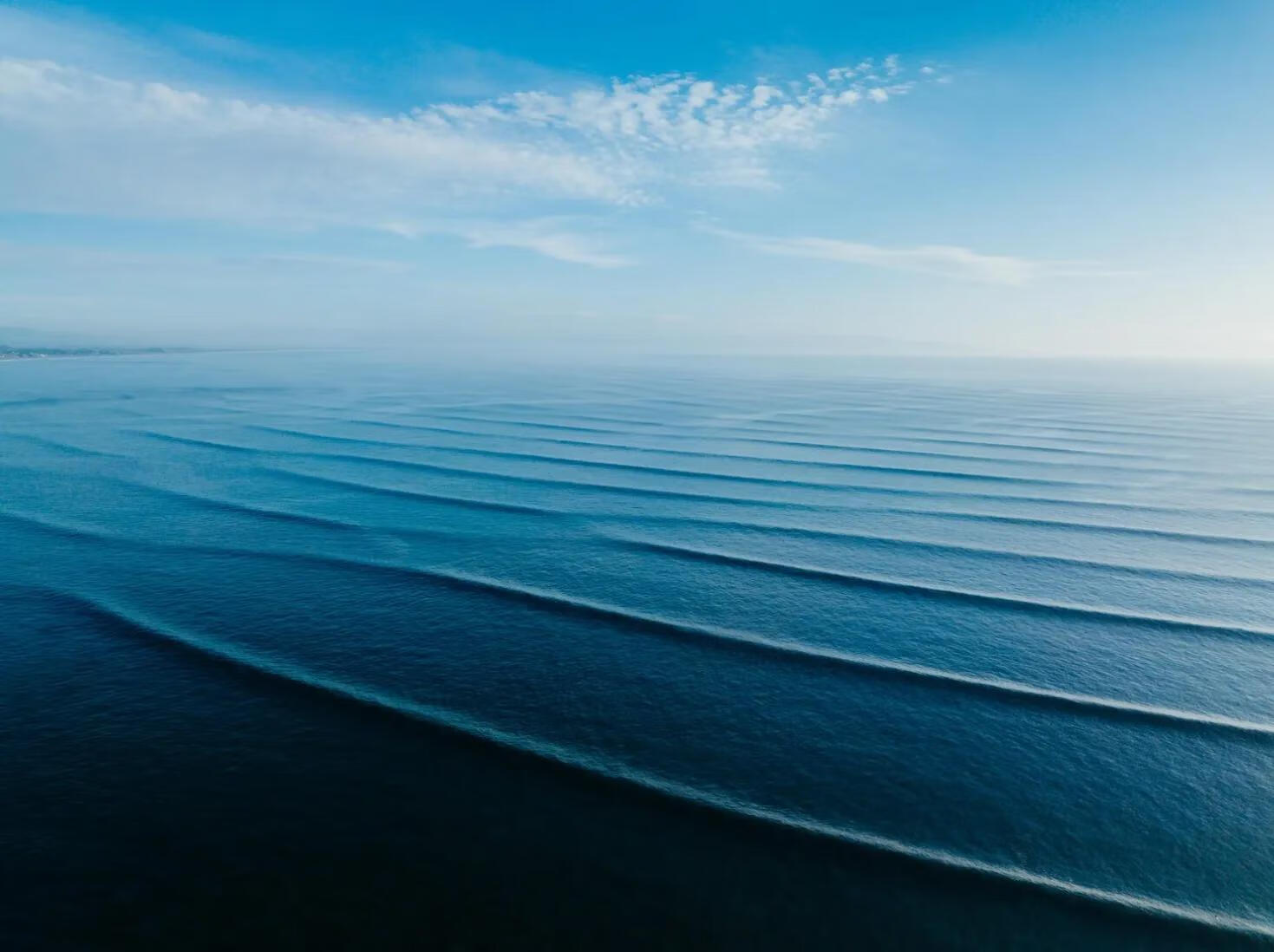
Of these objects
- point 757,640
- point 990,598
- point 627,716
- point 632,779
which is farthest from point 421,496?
point 990,598

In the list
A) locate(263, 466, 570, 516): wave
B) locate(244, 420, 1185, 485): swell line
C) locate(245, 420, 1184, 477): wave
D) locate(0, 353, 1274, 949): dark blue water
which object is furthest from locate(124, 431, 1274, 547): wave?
locate(245, 420, 1184, 477): wave

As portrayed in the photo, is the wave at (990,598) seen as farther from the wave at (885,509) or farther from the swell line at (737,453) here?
the swell line at (737,453)

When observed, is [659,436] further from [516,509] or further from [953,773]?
[953,773]

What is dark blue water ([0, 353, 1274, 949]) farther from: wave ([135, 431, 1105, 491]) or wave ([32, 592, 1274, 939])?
wave ([135, 431, 1105, 491])

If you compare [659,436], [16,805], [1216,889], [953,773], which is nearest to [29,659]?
[16,805]

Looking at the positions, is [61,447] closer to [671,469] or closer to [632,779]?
[671,469]

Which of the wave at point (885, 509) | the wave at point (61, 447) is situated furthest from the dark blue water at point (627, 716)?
the wave at point (61, 447)
